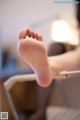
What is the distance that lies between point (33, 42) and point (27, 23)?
231mm

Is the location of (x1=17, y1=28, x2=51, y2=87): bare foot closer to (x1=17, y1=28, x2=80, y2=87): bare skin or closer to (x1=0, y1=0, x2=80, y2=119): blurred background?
(x1=17, y1=28, x2=80, y2=87): bare skin

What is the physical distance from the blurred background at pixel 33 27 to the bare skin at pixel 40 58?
66mm

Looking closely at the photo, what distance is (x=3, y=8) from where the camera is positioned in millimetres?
925

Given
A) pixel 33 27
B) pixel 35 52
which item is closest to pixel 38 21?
pixel 33 27

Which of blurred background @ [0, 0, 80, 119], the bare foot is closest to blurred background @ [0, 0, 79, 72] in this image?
blurred background @ [0, 0, 80, 119]

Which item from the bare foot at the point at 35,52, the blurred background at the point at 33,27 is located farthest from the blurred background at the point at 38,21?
the bare foot at the point at 35,52

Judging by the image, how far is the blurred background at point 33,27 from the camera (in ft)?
2.77

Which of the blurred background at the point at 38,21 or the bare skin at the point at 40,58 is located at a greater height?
the blurred background at the point at 38,21

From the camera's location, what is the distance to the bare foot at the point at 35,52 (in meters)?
0.69

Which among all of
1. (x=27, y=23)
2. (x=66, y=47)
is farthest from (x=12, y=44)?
(x=66, y=47)

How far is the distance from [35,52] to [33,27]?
221 millimetres

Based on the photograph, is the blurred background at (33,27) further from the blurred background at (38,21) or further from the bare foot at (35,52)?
the bare foot at (35,52)

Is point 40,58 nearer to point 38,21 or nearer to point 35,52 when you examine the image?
point 35,52

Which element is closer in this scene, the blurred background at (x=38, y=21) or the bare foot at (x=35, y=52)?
the bare foot at (x=35, y=52)
